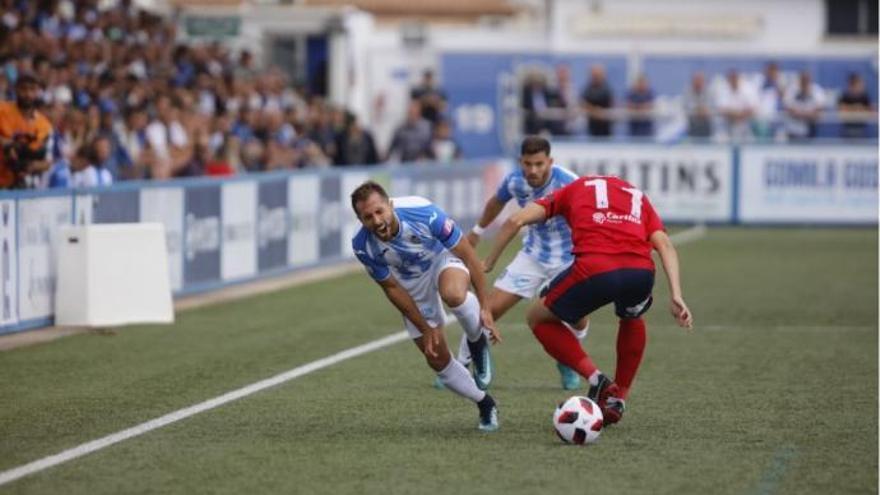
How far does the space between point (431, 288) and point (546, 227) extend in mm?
2465

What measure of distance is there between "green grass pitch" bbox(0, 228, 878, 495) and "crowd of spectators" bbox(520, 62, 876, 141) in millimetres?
14955

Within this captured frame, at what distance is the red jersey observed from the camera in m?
11.3

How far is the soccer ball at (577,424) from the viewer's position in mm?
A: 10805

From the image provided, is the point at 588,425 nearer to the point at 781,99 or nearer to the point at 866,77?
the point at 781,99

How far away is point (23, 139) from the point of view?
18.6m

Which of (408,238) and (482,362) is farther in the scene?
(482,362)

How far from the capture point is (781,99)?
35875 mm

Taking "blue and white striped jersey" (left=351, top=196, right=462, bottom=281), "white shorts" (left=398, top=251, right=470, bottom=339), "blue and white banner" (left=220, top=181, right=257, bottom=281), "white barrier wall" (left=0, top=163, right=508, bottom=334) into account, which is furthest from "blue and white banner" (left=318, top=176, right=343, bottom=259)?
"blue and white striped jersey" (left=351, top=196, right=462, bottom=281)

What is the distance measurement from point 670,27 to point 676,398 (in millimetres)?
33855

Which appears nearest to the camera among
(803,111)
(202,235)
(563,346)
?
(563,346)

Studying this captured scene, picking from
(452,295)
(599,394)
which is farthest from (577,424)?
(452,295)

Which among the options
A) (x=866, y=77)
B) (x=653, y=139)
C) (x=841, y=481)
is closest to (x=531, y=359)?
(x=841, y=481)

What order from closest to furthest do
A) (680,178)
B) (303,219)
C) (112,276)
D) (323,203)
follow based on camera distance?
(112,276) < (303,219) < (323,203) < (680,178)

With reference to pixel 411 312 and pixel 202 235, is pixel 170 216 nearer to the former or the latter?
pixel 202 235
